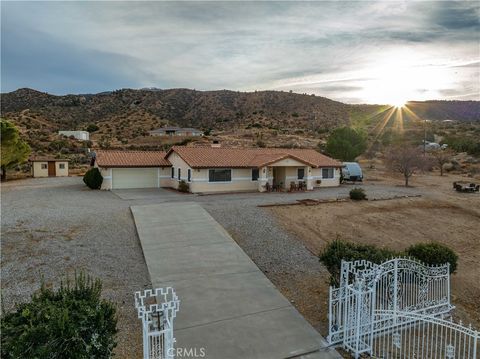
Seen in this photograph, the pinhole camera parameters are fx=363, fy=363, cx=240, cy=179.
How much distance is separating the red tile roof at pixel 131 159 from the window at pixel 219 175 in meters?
6.02

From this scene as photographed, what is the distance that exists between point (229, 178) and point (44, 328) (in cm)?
2507

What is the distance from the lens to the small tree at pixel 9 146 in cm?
3734

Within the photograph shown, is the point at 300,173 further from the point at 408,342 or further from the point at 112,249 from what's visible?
the point at 408,342

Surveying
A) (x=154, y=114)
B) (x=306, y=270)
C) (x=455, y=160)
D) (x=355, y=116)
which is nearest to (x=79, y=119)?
(x=154, y=114)

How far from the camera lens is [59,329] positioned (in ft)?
17.4

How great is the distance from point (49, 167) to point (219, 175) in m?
26.1

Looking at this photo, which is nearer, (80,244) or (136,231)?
(80,244)

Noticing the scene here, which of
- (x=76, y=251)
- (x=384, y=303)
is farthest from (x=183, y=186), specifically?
(x=384, y=303)

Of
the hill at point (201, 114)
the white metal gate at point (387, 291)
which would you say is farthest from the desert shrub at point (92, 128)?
the white metal gate at point (387, 291)

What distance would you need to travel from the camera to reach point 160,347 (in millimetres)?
6504

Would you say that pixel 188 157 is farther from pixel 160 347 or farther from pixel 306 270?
pixel 160 347

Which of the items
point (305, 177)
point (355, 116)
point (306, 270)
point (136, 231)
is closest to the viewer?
point (306, 270)

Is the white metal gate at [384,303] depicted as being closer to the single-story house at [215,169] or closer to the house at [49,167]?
the single-story house at [215,169]

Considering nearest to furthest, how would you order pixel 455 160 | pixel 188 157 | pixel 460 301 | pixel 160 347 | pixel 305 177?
pixel 160 347
pixel 460 301
pixel 188 157
pixel 305 177
pixel 455 160
